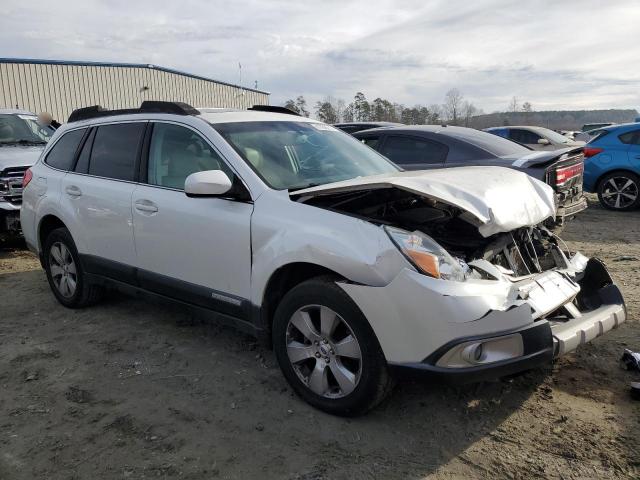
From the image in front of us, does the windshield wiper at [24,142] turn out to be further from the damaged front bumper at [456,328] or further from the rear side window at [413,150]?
the damaged front bumper at [456,328]

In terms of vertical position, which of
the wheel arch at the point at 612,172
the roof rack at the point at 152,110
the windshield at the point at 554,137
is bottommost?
the wheel arch at the point at 612,172

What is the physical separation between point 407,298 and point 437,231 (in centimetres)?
91

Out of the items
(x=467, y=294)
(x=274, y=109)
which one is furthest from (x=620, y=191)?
(x=467, y=294)

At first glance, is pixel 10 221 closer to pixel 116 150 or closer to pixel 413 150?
pixel 116 150

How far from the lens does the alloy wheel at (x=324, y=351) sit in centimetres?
297

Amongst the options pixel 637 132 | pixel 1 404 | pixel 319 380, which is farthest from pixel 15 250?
pixel 637 132

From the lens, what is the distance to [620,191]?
9.94 m

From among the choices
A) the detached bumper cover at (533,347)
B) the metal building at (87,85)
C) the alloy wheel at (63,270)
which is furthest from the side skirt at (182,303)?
the metal building at (87,85)

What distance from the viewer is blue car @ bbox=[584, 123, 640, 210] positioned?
32.2 ft

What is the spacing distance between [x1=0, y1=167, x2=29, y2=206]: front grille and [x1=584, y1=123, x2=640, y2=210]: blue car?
9.51 m

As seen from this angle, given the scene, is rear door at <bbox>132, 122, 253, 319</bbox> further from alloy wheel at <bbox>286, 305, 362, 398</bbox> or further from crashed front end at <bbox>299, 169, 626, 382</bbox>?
crashed front end at <bbox>299, 169, 626, 382</bbox>

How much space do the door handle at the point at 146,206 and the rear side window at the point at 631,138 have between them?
30.4 feet

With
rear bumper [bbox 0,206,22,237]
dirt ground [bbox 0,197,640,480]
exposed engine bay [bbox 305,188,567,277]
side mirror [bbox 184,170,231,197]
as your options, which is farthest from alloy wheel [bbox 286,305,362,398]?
rear bumper [bbox 0,206,22,237]

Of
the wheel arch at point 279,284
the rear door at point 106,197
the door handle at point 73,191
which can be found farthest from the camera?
the door handle at point 73,191
